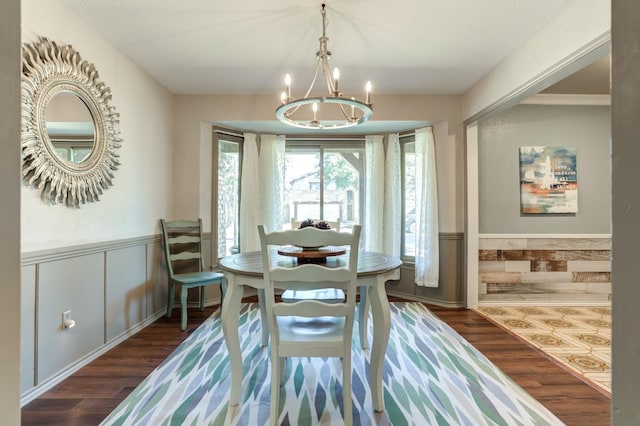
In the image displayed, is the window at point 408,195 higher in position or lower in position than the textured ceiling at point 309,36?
lower

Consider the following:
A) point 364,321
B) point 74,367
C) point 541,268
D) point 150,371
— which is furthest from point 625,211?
point 541,268

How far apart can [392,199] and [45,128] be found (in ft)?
10.5

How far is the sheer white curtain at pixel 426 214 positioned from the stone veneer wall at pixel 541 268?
550 mm

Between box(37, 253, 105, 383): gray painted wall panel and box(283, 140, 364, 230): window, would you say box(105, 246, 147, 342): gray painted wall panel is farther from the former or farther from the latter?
box(283, 140, 364, 230): window

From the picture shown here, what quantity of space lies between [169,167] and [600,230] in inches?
192

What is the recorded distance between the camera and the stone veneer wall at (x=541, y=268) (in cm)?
338

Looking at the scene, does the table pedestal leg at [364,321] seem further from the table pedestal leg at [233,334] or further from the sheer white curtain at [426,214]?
the sheer white curtain at [426,214]

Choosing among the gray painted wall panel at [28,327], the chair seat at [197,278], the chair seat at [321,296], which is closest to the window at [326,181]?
the chair seat at [197,278]

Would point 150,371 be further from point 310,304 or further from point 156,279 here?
point 310,304

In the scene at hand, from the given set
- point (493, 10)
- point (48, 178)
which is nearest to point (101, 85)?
point (48, 178)

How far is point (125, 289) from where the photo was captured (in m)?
2.49

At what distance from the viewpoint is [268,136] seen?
12.3 ft

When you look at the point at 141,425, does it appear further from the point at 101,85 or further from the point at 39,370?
the point at 101,85

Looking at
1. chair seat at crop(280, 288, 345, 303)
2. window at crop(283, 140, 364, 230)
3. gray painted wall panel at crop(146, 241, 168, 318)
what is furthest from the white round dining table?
window at crop(283, 140, 364, 230)
